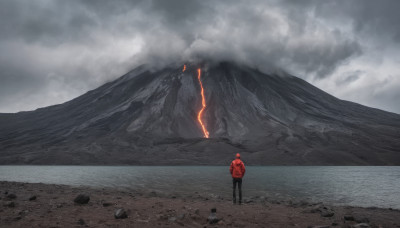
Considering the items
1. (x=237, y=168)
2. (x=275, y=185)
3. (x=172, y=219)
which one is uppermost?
(x=237, y=168)

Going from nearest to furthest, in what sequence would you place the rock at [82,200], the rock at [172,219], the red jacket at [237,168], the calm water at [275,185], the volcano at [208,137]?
1. the rock at [172,219]
2. the rock at [82,200]
3. the red jacket at [237,168]
4. the calm water at [275,185]
5. the volcano at [208,137]

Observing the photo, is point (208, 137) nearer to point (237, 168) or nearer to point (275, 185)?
point (275, 185)

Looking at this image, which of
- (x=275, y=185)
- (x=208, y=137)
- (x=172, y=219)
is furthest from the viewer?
(x=208, y=137)

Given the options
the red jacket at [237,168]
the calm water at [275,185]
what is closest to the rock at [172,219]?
the red jacket at [237,168]

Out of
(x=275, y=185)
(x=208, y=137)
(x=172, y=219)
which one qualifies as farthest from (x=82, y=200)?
(x=208, y=137)

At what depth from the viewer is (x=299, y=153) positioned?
14700 cm

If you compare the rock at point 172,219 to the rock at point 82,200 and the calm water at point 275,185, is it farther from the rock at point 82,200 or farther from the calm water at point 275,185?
the calm water at point 275,185

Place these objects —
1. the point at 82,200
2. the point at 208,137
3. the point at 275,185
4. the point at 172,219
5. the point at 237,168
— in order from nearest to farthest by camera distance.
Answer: the point at 172,219, the point at 82,200, the point at 237,168, the point at 275,185, the point at 208,137

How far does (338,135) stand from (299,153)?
105 ft

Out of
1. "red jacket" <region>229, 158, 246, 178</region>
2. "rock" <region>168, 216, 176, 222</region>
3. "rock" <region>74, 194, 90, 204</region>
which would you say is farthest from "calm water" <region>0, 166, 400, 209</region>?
"rock" <region>168, 216, 176, 222</region>

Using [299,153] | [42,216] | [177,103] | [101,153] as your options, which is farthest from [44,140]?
[42,216]

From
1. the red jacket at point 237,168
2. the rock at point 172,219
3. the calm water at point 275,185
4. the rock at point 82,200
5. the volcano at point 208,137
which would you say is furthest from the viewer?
the volcano at point 208,137

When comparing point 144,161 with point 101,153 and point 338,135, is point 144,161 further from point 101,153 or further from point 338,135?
point 338,135

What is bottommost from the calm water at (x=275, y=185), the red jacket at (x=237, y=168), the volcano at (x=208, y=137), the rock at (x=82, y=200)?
the calm water at (x=275, y=185)
